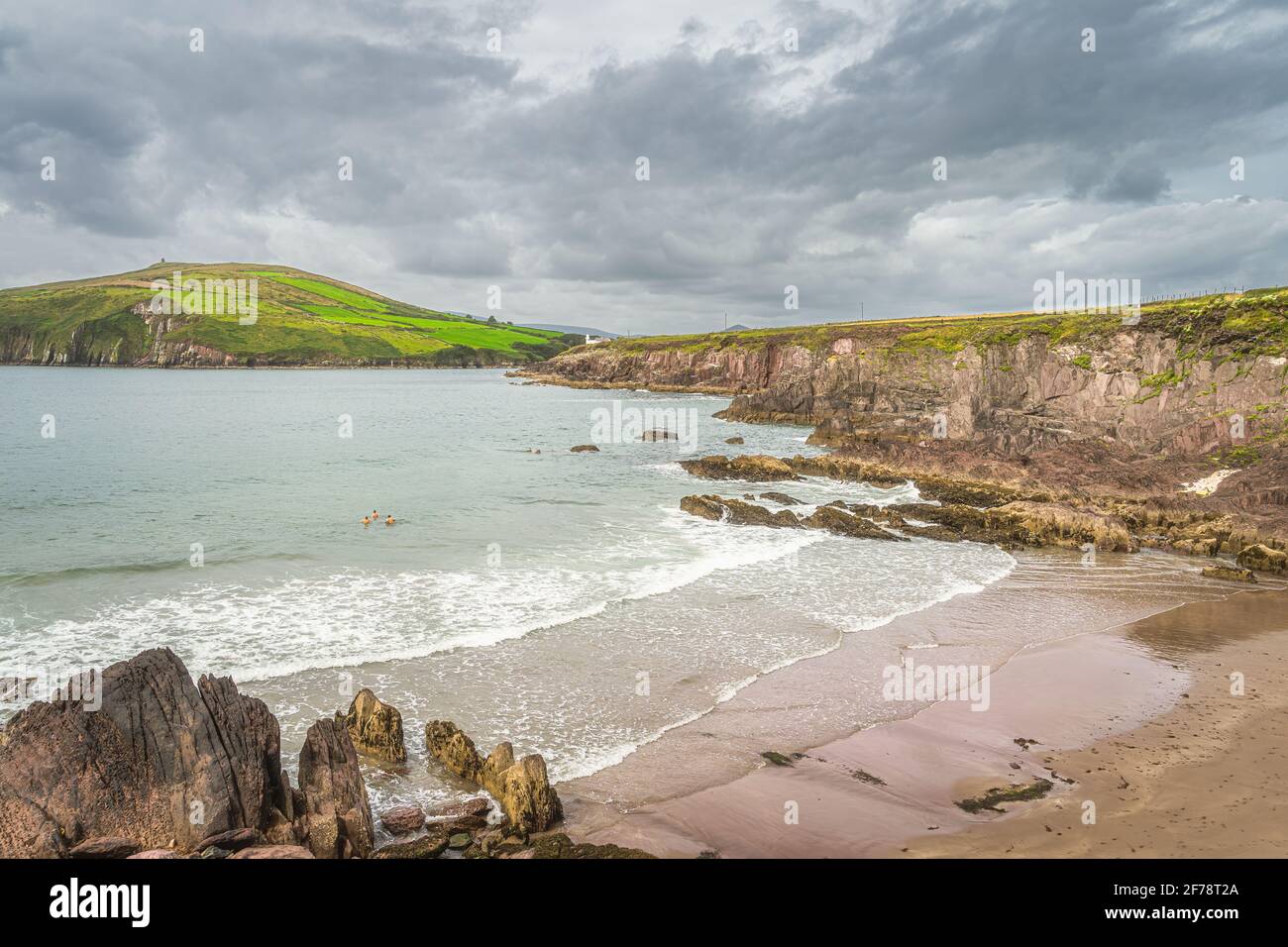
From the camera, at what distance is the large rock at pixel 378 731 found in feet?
36.5

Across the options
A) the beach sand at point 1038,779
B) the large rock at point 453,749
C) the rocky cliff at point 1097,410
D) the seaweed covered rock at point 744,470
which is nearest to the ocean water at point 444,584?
the large rock at point 453,749

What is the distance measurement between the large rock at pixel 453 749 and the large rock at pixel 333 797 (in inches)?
58.2

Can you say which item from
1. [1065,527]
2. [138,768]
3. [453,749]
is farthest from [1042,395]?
[138,768]

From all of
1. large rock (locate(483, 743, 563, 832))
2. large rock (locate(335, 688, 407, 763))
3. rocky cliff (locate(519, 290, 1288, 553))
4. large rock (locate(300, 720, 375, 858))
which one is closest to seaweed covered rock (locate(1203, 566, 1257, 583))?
rocky cliff (locate(519, 290, 1288, 553))

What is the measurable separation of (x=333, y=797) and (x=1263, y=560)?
29739mm

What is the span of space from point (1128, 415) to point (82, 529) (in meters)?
58.4

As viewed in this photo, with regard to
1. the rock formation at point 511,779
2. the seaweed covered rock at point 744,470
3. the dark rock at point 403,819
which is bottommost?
the dark rock at point 403,819

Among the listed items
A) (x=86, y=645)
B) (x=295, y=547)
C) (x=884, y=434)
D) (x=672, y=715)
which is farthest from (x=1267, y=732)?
(x=884, y=434)

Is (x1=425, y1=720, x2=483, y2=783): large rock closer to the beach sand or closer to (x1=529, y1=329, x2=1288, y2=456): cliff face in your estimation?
the beach sand

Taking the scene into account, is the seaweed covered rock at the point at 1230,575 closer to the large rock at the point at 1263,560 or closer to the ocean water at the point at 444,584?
the large rock at the point at 1263,560

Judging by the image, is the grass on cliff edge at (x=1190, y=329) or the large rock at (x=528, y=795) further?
the grass on cliff edge at (x=1190, y=329)

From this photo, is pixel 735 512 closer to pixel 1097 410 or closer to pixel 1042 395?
pixel 1097 410

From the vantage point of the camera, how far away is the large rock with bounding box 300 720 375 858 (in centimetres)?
860

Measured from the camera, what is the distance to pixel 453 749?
35.7 feet
